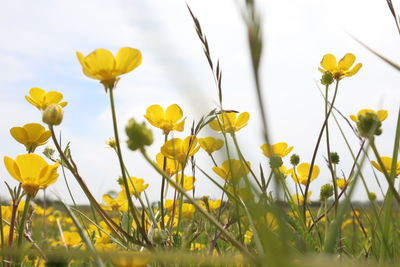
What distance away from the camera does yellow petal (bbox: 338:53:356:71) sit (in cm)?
154

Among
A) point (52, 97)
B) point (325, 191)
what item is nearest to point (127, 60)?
point (52, 97)

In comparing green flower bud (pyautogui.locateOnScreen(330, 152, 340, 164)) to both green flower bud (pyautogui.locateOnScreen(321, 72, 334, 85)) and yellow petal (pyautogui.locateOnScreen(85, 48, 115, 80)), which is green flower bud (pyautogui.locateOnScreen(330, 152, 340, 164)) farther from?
yellow petal (pyautogui.locateOnScreen(85, 48, 115, 80))

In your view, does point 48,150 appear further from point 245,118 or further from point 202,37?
point 202,37

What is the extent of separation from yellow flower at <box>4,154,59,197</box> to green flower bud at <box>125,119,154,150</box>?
1.38 feet

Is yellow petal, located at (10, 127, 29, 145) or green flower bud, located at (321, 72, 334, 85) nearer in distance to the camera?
yellow petal, located at (10, 127, 29, 145)

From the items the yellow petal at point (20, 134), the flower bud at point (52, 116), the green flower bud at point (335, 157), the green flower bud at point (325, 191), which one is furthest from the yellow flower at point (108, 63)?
the green flower bud at point (335, 157)

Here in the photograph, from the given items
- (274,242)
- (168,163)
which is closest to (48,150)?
(168,163)

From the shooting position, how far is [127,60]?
2.84ft

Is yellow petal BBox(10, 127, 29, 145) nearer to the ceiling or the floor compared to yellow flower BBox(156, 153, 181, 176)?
nearer to the ceiling

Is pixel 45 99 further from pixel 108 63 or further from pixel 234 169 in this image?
pixel 234 169

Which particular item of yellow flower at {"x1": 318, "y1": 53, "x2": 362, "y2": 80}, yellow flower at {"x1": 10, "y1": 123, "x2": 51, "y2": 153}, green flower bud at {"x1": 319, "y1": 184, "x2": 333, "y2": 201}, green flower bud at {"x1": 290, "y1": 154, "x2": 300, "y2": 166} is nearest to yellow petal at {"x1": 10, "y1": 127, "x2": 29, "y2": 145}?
yellow flower at {"x1": 10, "y1": 123, "x2": 51, "y2": 153}

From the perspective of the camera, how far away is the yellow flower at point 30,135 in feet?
3.52

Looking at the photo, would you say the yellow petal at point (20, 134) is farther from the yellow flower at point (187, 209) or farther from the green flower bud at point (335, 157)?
the green flower bud at point (335, 157)

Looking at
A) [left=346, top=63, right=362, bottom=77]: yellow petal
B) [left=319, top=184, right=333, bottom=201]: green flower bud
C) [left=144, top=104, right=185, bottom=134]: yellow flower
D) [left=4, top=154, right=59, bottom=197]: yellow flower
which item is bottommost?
[left=4, top=154, right=59, bottom=197]: yellow flower
